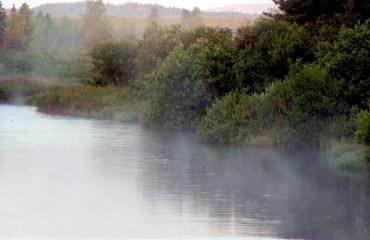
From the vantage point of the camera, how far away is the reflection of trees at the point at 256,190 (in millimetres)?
19266

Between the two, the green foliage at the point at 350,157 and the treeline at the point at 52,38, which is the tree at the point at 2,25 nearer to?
the treeline at the point at 52,38

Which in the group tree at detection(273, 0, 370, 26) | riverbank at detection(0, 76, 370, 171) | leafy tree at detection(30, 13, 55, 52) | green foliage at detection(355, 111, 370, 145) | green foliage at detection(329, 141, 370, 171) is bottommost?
leafy tree at detection(30, 13, 55, 52)

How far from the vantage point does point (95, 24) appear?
146 m

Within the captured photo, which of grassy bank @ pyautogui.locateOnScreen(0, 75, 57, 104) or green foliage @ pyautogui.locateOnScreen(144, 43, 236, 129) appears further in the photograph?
grassy bank @ pyautogui.locateOnScreen(0, 75, 57, 104)

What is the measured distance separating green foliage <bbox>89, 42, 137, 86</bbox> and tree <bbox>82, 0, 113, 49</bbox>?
64.7 metres

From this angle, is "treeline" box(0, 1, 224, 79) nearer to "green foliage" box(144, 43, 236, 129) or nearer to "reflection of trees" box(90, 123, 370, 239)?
"green foliage" box(144, 43, 236, 129)

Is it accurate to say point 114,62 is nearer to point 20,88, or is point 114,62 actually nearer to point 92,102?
point 92,102

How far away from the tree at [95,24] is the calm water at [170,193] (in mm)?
103499

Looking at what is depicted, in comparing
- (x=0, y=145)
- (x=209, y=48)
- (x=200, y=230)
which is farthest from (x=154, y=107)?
(x=200, y=230)

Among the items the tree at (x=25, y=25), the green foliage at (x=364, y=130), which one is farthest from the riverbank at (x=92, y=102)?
the tree at (x=25, y=25)

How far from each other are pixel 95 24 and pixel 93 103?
8317 centimetres

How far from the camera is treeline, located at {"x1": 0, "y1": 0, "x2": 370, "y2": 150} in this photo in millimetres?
38625

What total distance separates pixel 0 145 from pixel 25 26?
10541 cm

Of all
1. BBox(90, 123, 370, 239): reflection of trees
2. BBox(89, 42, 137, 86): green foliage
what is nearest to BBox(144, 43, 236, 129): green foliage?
BBox(90, 123, 370, 239): reflection of trees
